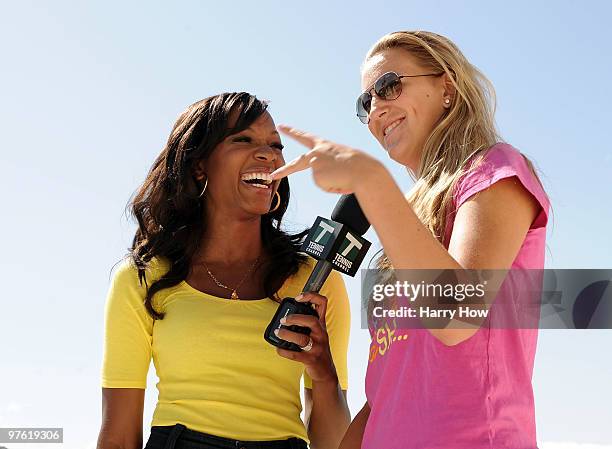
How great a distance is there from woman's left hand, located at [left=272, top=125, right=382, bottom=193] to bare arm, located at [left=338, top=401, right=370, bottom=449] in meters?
1.25

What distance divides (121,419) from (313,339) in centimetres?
142

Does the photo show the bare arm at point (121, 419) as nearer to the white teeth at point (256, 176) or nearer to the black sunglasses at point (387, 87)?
the white teeth at point (256, 176)

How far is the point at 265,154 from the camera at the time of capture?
480 cm

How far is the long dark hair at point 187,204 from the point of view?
193 inches

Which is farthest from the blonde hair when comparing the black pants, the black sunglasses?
the black pants

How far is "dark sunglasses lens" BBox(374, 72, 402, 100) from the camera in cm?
345

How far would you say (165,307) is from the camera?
15.3 ft

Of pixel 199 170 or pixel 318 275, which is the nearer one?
pixel 318 275

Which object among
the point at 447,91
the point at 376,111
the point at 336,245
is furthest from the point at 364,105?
the point at 336,245

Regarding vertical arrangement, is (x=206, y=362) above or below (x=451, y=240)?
below

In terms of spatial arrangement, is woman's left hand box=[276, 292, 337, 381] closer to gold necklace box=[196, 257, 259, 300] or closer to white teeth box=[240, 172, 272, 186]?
gold necklace box=[196, 257, 259, 300]

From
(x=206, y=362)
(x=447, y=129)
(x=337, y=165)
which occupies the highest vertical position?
(x=447, y=129)

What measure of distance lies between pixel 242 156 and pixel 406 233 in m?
2.43

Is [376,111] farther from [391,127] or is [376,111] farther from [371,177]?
[371,177]
